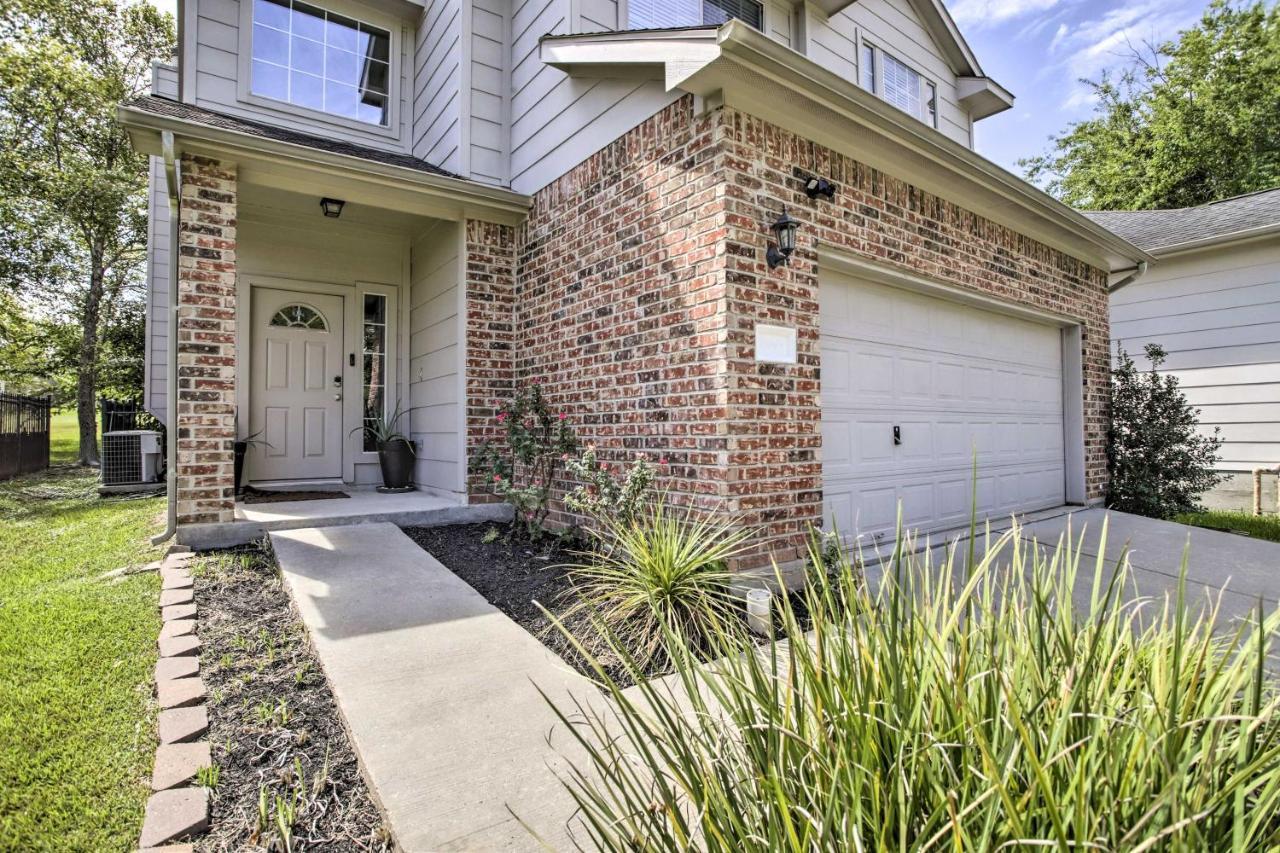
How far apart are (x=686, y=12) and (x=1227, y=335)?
7.94 m

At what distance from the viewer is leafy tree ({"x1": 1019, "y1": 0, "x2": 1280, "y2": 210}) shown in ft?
48.7

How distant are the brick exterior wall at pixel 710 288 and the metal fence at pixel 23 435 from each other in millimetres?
9326

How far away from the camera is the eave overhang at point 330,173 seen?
4.17 metres

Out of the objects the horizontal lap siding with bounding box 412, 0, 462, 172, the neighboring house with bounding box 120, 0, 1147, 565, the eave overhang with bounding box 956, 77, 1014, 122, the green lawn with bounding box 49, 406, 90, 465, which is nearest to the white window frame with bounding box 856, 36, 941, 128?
the neighboring house with bounding box 120, 0, 1147, 565

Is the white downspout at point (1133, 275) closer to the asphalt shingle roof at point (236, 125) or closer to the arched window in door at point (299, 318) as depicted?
the asphalt shingle roof at point (236, 125)

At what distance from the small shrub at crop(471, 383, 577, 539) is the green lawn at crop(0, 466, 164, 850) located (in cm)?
228

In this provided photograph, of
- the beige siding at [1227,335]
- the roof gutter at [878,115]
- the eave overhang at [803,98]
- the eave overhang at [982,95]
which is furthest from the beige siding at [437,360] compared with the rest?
the beige siding at [1227,335]

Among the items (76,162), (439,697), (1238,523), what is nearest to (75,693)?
(439,697)

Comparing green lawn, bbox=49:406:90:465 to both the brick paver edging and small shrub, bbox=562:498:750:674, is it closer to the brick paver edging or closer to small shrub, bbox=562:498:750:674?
the brick paver edging

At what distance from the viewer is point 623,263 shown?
446 cm

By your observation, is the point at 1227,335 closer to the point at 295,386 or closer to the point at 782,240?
the point at 782,240

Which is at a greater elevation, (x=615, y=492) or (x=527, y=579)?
(x=615, y=492)

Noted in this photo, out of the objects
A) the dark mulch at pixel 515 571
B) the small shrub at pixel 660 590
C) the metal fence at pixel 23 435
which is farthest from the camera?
the metal fence at pixel 23 435

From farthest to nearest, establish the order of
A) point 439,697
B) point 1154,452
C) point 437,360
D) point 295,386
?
1. point 1154,452
2. point 295,386
3. point 437,360
4. point 439,697
